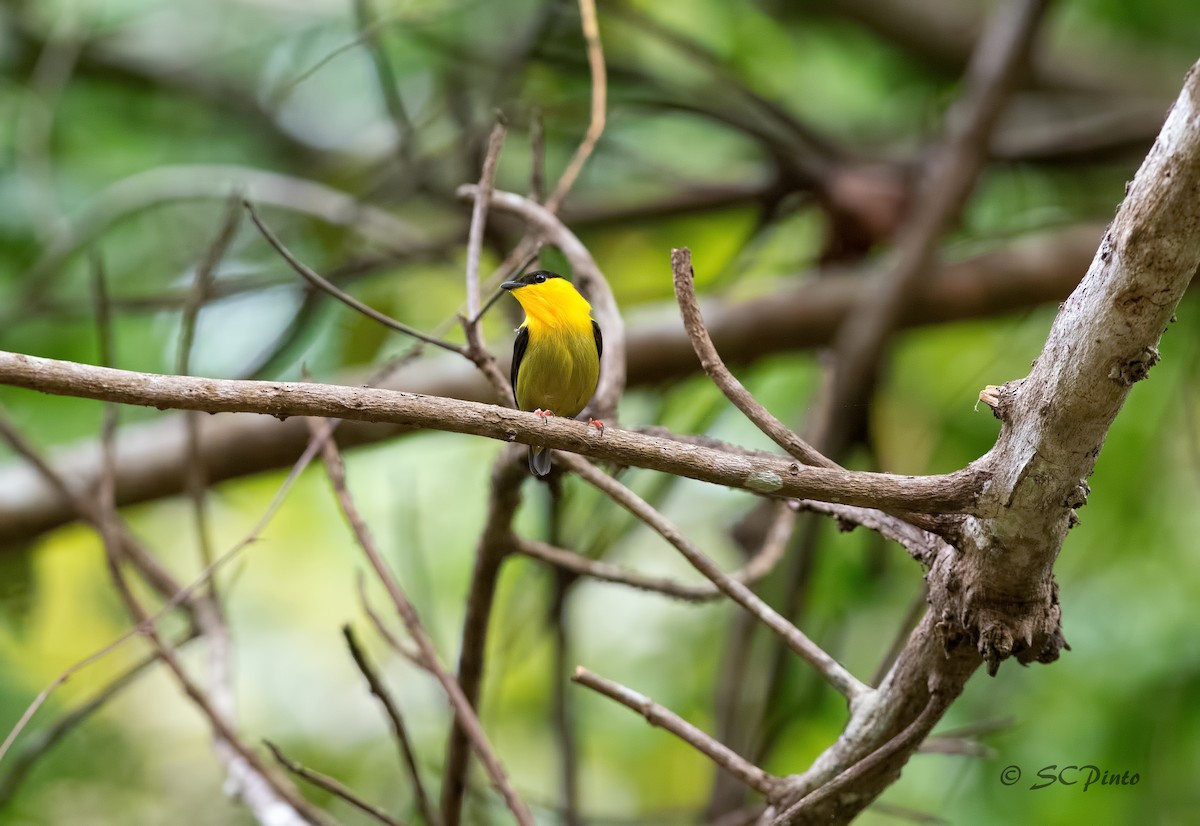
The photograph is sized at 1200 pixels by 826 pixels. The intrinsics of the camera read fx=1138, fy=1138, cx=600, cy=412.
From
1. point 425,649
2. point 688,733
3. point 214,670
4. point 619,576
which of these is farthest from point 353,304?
point 214,670

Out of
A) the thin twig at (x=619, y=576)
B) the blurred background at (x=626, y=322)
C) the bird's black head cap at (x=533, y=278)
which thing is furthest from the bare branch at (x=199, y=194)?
the thin twig at (x=619, y=576)

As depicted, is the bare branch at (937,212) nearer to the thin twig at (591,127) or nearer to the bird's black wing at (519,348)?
the bird's black wing at (519,348)

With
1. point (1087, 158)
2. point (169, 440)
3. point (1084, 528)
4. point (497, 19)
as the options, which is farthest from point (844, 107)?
point (169, 440)

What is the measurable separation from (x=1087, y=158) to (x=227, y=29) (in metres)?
4.84

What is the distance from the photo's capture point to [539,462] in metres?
2.54

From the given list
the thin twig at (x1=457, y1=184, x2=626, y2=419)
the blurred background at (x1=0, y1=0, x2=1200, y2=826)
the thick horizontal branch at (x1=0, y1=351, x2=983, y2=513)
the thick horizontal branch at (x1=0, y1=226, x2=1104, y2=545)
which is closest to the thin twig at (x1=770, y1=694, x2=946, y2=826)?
the thick horizontal branch at (x1=0, y1=351, x2=983, y2=513)

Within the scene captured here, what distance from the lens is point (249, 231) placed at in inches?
225

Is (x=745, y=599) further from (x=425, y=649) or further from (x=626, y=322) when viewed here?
(x=626, y=322)

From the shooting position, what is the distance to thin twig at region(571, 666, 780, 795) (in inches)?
77.4

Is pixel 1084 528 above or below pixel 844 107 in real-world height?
below

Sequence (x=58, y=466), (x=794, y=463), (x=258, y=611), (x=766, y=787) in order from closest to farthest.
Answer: (x=794, y=463) < (x=766, y=787) < (x=58, y=466) < (x=258, y=611)

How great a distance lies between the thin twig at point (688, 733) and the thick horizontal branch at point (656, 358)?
90.9 inches

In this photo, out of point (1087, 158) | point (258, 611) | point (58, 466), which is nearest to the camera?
point (58, 466)

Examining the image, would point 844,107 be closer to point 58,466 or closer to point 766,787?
point 58,466
